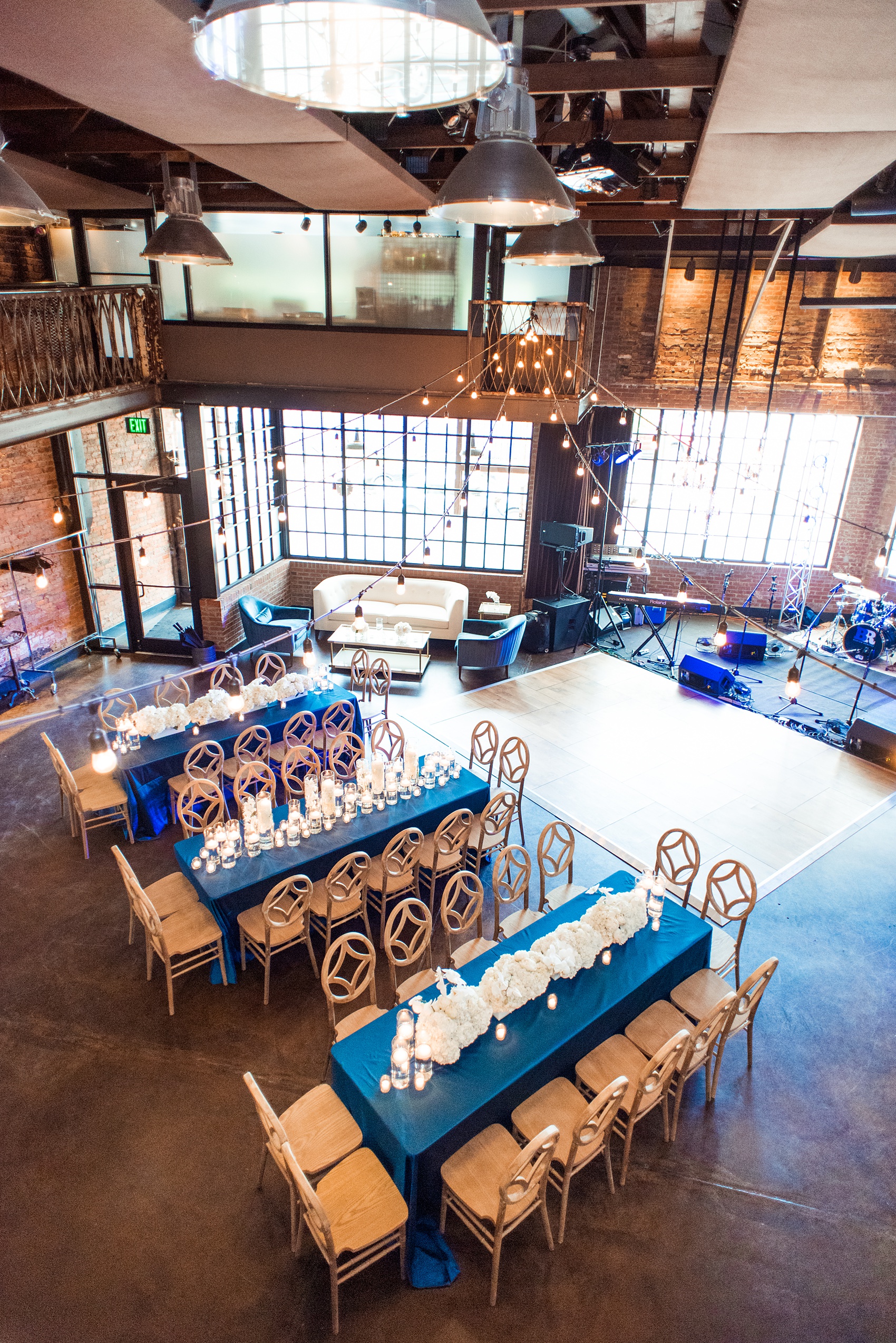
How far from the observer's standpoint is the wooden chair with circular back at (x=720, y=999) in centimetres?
483

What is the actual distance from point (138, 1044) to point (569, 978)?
3.05 metres

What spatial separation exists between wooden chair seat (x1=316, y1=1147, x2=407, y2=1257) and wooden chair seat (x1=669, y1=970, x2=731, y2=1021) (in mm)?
2230

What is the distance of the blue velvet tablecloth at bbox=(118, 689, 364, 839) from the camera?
7312mm

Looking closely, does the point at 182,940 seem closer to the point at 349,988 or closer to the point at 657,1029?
the point at 349,988

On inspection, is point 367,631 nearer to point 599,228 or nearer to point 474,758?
point 474,758

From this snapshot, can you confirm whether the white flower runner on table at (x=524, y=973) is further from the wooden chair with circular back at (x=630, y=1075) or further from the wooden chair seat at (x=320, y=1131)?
the wooden chair seat at (x=320, y=1131)

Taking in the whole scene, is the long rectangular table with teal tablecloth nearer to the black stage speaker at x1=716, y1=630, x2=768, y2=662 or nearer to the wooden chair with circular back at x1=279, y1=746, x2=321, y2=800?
the wooden chair with circular back at x1=279, y1=746, x2=321, y2=800

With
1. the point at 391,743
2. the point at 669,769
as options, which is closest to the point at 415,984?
the point at 391,743

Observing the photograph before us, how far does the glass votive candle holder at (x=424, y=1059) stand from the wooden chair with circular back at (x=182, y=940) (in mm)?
2107

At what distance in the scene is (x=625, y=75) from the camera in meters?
4.51

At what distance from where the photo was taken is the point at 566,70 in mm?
4574

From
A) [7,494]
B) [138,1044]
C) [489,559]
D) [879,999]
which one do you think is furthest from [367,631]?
[879,999]

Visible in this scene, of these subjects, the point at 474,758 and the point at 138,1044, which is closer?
the point at 138,1044

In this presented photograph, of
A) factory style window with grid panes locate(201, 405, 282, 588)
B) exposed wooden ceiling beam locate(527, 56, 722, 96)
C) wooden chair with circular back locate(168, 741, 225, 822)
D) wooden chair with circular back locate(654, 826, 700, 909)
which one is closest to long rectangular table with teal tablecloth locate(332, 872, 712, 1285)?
wooden chair with circular back locate(654, 826, 700, 909)
